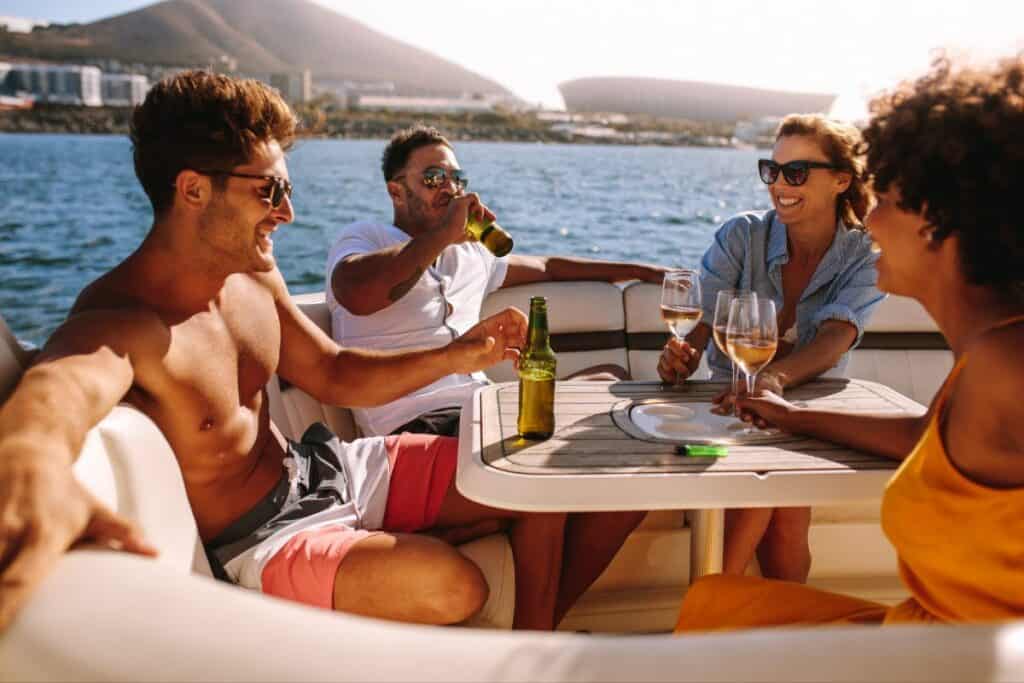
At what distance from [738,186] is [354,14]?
45.1m

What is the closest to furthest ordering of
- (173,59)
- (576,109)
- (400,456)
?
(400,456) → (576,109) → (173,59)

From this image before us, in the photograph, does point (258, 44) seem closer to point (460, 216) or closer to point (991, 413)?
point (460, 216)

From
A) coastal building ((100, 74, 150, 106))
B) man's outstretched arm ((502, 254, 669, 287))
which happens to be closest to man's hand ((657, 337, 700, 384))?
man's outstretched arm ((502, 254, 669, 287))

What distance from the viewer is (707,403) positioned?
6.37 feet

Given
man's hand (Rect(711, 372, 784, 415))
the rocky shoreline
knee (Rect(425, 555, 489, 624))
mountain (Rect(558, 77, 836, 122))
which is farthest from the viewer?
mountain (Rect(558, 77, 836, 122))

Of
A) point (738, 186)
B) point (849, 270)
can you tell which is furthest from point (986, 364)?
point (738, 186)

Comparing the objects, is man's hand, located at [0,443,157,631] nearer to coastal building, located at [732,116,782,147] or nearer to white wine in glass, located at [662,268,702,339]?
white wine in glass, located at [662,268,702,339]

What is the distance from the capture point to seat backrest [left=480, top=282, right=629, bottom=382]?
128 inches

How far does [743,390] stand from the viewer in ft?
6.02

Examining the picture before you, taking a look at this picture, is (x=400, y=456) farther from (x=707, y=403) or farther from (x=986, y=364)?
(x=986, y=364)

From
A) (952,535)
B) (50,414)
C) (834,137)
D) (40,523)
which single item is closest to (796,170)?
(834,137)

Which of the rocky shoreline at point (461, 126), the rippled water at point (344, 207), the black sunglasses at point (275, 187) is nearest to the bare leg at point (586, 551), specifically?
the black sunglasses at point (275, 187)

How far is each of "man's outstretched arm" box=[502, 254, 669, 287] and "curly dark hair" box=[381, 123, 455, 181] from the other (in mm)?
561

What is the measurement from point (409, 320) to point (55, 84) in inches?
2362
